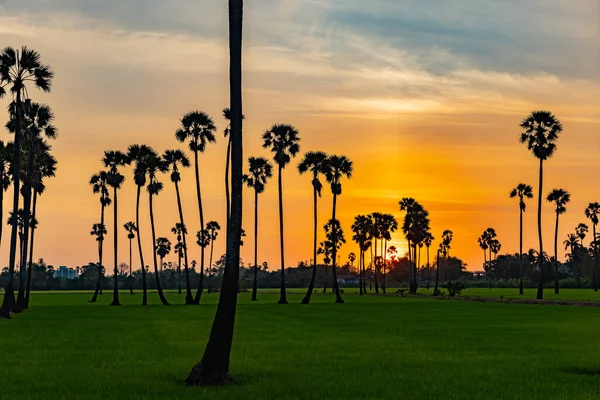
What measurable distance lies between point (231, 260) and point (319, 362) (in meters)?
6.23

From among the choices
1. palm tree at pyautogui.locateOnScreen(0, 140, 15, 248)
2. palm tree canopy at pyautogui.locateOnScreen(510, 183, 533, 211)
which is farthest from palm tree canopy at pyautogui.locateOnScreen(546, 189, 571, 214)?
palm tree at pyautogui.locateOnScreen(0, 140, 15, 248)

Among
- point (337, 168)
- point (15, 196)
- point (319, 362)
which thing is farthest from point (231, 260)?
point (337, 168)

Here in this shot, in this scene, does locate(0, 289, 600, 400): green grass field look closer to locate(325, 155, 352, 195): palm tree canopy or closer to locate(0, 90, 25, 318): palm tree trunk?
locate(0, 90, 25, 318): palm tree trunk

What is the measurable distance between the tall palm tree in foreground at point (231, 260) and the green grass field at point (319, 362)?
2.91 feet

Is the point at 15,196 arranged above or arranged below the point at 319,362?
above

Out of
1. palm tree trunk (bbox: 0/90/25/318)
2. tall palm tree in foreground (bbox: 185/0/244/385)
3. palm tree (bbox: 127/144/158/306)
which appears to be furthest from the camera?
palm tree (bbox: 127/144/158/306)

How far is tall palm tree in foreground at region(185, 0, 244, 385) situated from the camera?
22.2 meters

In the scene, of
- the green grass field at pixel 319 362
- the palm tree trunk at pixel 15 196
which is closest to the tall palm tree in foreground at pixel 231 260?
the green grass field at pixel 319 362

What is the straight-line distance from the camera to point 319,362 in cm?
2745

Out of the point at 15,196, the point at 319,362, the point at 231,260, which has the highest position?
the point at 15,196

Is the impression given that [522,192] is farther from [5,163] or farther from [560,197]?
[5,163]

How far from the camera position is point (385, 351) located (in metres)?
31.6

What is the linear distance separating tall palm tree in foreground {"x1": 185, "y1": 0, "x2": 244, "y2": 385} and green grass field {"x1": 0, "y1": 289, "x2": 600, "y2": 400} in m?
0.89

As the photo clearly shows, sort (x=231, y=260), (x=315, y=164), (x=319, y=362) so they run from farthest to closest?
(x=315, y=164) < (x=319, y=362) < (x=231, y=260)
